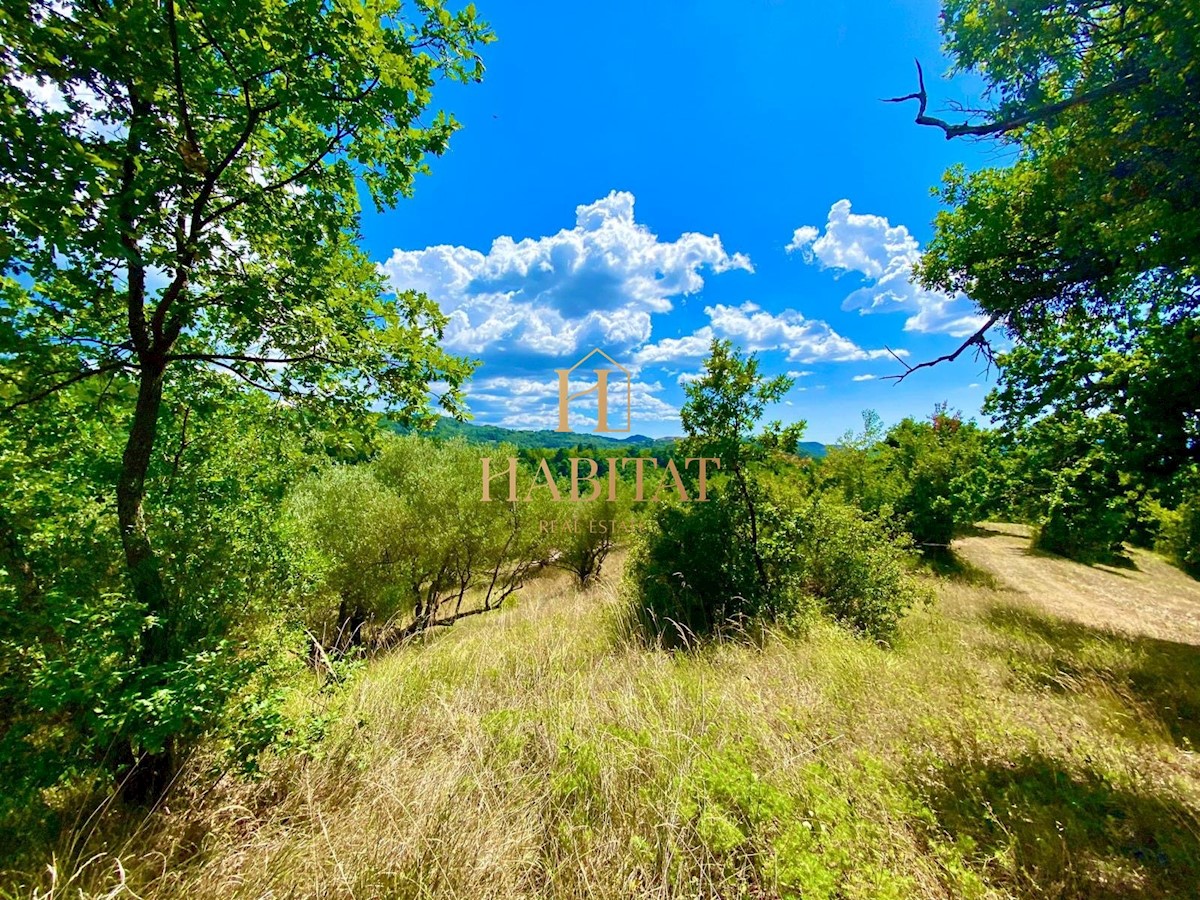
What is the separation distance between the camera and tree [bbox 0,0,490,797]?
7.03ft

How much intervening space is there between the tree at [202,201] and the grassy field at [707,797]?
52.3 inches

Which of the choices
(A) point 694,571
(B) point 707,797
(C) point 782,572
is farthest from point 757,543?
(B) point 707,797

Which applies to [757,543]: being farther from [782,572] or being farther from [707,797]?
[707,797]

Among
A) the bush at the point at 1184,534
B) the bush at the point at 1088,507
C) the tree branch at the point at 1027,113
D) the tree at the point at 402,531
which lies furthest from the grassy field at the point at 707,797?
the bush at the point at 1184,534

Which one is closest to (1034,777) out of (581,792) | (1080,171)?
(581,792)

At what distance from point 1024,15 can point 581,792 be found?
658 cm

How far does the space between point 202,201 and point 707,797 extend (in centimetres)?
521

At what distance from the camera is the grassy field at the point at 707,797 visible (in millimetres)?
2131

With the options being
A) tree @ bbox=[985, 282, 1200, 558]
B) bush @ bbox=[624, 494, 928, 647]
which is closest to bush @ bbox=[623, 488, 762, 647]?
bush @ bbox=[624, 494, 928, 647]

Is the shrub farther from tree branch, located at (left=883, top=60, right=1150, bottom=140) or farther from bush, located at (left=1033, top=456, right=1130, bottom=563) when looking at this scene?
tree branch, located at (left=883, top=60, right=1150, bottom=140)

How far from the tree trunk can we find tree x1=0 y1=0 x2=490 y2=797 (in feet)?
0.04

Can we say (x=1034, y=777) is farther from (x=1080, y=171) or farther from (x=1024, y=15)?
(x=1024, y=15)

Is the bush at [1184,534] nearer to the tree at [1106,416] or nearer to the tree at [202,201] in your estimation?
the tree at [1106,416]

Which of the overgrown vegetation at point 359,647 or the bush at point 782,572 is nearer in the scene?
the overgrown vegetation at point 359,647
